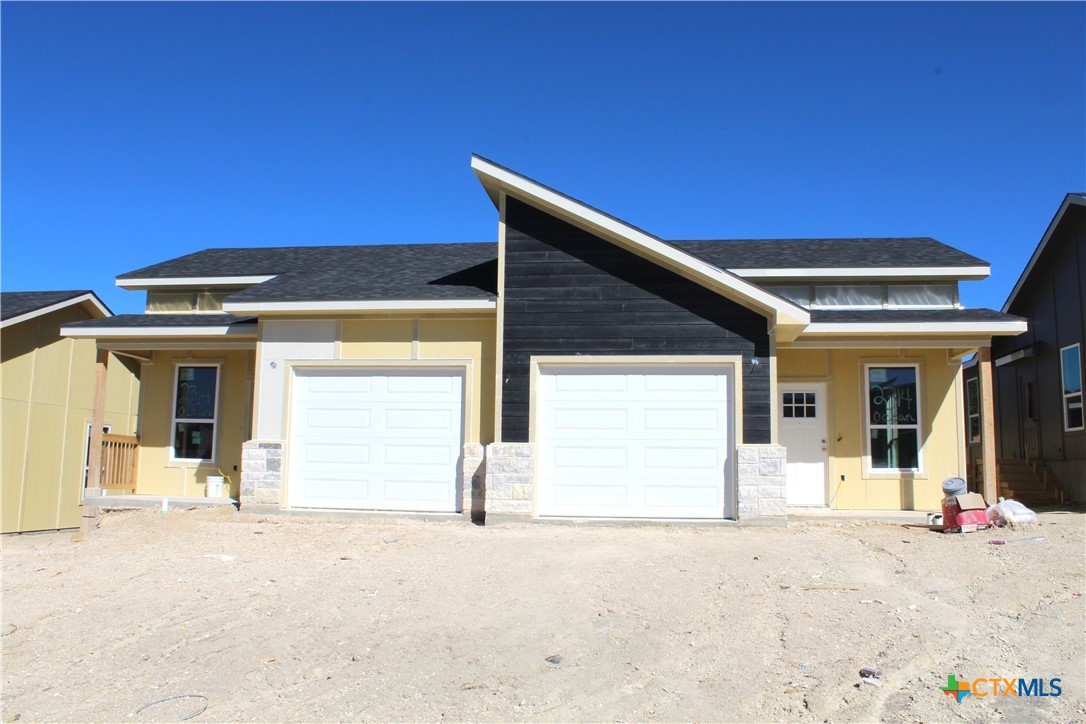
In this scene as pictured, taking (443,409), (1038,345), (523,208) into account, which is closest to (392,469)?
(443,409)

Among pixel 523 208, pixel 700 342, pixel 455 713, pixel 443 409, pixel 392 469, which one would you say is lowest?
pixel 455 713

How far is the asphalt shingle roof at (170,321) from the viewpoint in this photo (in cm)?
1423

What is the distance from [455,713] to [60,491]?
18.4m

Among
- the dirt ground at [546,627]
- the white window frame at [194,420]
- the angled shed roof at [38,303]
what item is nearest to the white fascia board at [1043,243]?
the dirt ground at [546,627]

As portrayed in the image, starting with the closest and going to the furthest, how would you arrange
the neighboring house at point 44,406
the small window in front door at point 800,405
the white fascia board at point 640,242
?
the white fascia board at point 640,242
the small window in front door at point 800,405
the neighboring house at point 44,406

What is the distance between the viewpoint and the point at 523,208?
40.6 ft

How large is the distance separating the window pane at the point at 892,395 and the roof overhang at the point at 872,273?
1.67 meters

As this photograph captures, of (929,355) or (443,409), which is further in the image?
(929,355)

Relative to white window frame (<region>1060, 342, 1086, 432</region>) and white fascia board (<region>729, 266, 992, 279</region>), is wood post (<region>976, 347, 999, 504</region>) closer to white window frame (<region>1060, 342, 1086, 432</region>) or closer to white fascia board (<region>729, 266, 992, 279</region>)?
white fascia board (<region>729, 266, 992, 279</region>)

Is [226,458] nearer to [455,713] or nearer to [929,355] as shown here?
[455,713]

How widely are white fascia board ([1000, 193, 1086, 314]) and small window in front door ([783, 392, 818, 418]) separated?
637 cm

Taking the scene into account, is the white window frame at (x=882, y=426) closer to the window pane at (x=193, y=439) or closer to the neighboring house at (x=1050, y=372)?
the neighboring house at (x=1050, y=372)

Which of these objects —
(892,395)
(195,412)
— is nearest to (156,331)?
(195,412)

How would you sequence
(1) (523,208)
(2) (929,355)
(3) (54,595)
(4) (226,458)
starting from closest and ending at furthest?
1. (3) (54,595)
2. (1) (523,208)
3. (2) (929,355)
4. (4) (226,458)
